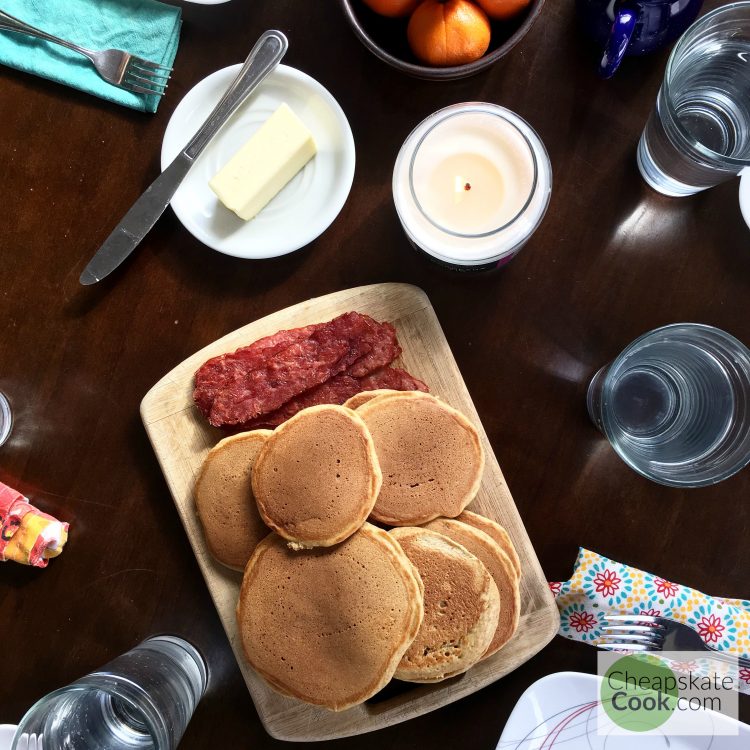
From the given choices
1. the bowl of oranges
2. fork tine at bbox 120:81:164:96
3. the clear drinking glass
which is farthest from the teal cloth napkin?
the clear drinking glass

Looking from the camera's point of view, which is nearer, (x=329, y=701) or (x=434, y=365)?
(x=329, y=701)

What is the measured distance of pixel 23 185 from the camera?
1.30m

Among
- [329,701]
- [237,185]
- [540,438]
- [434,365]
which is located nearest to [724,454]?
[540,438]

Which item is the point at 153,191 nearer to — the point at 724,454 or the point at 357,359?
the point at 357,359

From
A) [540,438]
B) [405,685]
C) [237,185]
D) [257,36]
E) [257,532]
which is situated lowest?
[405,685]

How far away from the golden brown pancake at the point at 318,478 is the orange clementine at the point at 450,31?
1.98 ft

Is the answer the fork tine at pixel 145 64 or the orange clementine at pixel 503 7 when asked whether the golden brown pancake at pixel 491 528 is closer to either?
the orange clementine at pixel 503 7

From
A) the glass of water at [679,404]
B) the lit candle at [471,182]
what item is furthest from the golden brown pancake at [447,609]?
the lit candle at [471,182]

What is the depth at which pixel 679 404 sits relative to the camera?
A: 1.28 m

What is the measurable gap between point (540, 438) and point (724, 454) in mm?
313

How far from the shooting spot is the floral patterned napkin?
1258mm

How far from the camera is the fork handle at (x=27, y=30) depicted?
1233mm

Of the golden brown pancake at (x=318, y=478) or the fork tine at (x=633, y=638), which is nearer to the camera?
the golden brown pancake at (x=318, y=478)

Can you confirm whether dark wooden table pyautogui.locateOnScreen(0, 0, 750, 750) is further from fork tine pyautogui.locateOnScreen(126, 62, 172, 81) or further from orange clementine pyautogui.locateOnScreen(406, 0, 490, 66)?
orange clementine pyautogui.locateOnScreen(406, 0, 490, 66)
